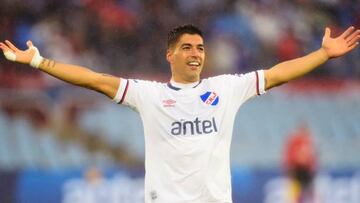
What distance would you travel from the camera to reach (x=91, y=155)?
14.0 m

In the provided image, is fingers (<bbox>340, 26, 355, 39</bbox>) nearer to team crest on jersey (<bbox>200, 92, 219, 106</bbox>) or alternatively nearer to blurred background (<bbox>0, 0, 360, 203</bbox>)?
team crest on jersey (<bbox>200, 92, 219, 106</bbox>)

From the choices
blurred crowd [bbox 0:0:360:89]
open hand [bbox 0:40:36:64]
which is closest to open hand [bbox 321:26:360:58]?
open hand [bbox 0:40:36:64]

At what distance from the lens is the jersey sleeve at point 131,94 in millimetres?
7039

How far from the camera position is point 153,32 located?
48.4ft

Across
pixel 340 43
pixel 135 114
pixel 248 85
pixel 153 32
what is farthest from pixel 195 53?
pixel 153 32

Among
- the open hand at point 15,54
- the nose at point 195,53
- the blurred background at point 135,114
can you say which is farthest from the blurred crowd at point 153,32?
the nose at point 195,53

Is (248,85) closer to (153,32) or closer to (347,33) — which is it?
(347,33)

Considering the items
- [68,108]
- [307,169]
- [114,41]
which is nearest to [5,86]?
[68,108]

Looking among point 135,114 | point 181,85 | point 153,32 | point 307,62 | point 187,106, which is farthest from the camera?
point 153,32

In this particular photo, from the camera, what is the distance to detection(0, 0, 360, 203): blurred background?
13727 mm

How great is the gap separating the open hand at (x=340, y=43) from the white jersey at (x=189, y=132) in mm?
A: 559

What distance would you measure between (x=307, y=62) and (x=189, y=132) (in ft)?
3.59

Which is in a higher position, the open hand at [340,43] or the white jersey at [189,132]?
the open hand at [340,43]

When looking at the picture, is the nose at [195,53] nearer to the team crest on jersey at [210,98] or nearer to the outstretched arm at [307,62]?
the team crest on jersey at [210,98]
